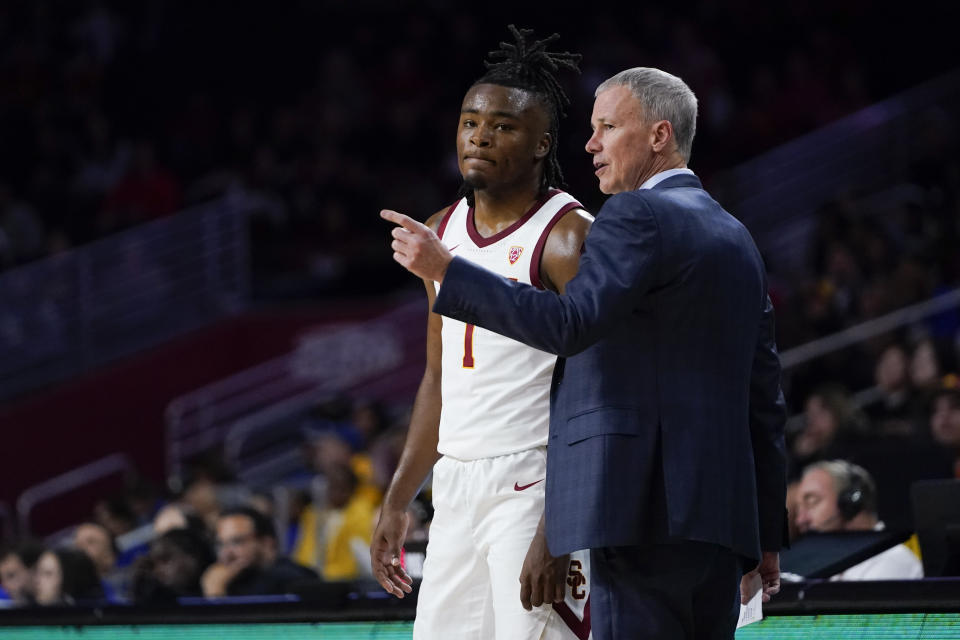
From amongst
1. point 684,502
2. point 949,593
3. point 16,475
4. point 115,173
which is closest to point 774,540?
point 684,502

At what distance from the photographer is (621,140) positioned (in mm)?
3270

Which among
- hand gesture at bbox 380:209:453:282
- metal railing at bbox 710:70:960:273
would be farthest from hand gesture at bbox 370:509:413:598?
metal railing at bbox 710:70:960:273

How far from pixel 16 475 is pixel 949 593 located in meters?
9.00

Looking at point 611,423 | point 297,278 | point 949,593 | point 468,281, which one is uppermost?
point 297,278

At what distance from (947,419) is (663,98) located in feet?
15.4

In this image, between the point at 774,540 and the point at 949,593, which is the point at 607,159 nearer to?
the point at 774,540

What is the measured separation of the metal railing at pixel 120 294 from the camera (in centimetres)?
1188

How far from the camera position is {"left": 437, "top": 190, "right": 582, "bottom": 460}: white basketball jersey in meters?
3.51

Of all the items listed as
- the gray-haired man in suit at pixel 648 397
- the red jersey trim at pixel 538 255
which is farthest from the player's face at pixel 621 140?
the red jersey trim at pixel 538 255

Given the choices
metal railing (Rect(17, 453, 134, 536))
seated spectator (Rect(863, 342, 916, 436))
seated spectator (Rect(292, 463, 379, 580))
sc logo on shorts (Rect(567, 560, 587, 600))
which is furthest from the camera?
metal railing (Rect(17, 453, 134, 536))

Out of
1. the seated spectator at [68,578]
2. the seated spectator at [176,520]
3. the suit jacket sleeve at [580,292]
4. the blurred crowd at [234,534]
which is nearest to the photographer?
the suit jacket sleeve at [580,292]

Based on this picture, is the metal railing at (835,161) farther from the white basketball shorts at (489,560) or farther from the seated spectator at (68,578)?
the white basketball shorts at (489,560)

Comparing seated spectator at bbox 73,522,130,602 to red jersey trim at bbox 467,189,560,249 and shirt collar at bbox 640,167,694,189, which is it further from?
shirt collar at bbox 640,167,694,189

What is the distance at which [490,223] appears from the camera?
365 cm
